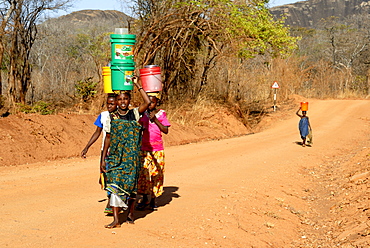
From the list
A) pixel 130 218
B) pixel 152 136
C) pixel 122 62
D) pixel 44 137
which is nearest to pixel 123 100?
pixel 122 62

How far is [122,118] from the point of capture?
590 centimetres

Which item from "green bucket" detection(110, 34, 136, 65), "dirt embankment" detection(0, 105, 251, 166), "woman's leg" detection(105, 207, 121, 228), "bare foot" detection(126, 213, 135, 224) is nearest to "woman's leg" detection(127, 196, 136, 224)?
"bare foot" detection(126, 213, 135, 224)

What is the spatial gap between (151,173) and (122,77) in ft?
5.34

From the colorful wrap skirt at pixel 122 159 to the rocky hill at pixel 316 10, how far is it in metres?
138

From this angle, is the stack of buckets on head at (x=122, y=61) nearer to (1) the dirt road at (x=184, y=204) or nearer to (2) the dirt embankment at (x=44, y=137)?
(1) the dirt road at (x=184, y=204)

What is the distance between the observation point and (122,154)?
19.2ft

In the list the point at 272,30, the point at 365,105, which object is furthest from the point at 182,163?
the point at 365,105

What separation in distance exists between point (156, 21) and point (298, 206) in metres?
13.8

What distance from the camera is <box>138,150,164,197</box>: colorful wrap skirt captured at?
22.2 ft

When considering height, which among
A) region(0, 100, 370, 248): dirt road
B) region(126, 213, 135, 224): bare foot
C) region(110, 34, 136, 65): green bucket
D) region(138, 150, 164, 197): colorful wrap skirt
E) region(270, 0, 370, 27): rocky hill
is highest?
region(270, 0, 370, 27): rocky hill

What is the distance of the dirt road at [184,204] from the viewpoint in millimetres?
5648

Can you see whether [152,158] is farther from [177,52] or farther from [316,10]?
[316,10]

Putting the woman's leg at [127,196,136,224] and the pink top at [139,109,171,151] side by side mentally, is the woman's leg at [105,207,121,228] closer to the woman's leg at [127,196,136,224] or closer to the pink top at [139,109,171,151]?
the woman's leg at [127,196,136,224]

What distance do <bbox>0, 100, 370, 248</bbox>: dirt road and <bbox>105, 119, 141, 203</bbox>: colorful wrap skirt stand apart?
1.69ft
